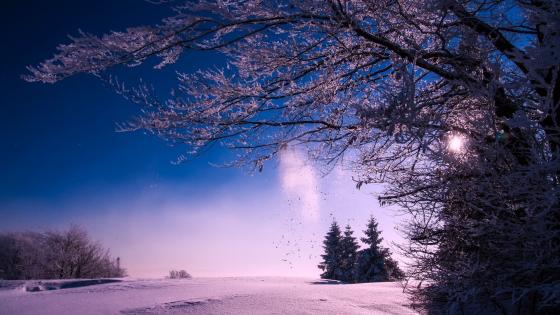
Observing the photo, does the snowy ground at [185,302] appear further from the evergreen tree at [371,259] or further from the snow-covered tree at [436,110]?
the evergreen tree at [371,259]

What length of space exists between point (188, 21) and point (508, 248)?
4190 millimetres

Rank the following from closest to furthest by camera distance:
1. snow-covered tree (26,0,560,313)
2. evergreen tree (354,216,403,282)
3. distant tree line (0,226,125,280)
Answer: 1. snow-covered tree (26,0,560,313)
2. distant tree line (0,226,125,280)
3. evergreen tree (354,216,403,282)

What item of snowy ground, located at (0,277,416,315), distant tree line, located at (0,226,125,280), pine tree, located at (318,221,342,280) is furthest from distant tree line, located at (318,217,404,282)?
snowy ground, located at (0,277,416,315)

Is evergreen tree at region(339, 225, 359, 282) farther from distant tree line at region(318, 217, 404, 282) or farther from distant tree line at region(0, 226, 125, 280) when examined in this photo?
distant tree line at region(0, 226, 125, 280)

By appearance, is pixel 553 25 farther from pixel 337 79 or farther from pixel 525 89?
pixel 337 79

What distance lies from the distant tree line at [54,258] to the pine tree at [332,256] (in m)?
15.0

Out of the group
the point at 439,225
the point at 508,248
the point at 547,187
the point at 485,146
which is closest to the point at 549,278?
the point at 508,248

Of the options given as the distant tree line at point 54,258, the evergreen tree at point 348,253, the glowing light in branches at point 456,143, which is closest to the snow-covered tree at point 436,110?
the glowing light in branches at point 456,143

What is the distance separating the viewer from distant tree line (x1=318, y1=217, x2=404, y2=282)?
2638 centimetres

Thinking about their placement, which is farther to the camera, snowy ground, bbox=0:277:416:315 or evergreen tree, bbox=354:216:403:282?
evergreen tree, bbox=354:216:403:282

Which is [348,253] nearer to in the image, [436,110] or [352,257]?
[352,257]

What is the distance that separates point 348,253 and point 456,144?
27.9 m

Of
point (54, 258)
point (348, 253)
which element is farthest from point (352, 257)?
point (54, 258)

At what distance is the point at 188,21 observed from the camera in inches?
189
